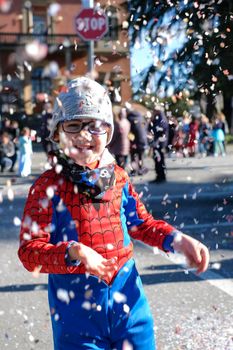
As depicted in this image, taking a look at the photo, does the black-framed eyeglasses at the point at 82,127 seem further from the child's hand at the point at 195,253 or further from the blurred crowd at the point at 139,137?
the blurred crowd at the point at 139,137

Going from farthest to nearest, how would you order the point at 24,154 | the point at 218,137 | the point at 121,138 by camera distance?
the point at 218,137
the point at 24,154
the point at 121,138

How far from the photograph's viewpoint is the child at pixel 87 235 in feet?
7.97

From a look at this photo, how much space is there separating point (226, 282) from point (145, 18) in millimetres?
7465

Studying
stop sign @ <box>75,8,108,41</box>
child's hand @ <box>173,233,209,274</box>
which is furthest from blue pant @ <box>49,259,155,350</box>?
stop sign @ <box>75,8,108,41</box>

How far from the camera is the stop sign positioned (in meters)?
4.38

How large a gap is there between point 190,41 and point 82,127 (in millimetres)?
7875

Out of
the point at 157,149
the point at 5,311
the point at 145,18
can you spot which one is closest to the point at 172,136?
the point at 157,149

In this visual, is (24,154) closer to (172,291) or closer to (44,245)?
(172,291)

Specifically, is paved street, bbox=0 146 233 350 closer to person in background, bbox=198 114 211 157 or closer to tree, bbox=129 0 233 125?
tree, bbox=129 0 233 125

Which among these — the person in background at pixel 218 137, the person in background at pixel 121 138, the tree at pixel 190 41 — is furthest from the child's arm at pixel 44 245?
the person in background at pixel 218 137

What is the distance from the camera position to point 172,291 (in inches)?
204

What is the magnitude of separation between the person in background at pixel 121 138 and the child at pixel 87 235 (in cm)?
1007

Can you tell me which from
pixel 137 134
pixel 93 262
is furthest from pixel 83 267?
pixel 137 134

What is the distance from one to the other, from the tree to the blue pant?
6.71 meters
